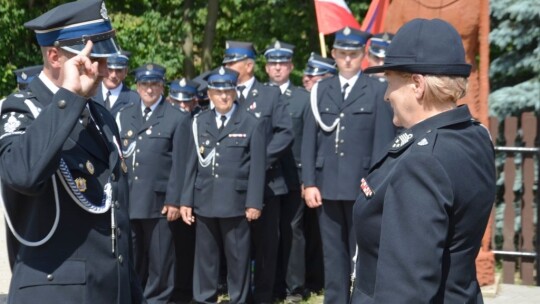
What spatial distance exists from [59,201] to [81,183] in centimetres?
10

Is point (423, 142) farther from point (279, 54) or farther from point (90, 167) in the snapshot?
point (279, 54)

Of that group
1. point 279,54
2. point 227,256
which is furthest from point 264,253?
point 279,54

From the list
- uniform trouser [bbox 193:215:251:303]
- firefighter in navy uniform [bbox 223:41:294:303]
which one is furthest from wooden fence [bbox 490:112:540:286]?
uniform trouser [bbox 193:215:251:303]

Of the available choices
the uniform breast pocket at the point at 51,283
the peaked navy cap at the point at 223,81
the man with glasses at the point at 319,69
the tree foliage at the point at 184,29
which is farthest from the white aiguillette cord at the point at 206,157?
the tree foliage at the point at 184,29

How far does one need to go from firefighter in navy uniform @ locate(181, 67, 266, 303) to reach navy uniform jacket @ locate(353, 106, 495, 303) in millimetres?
4939

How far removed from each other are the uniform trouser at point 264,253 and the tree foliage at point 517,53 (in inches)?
113

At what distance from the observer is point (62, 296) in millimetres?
3447

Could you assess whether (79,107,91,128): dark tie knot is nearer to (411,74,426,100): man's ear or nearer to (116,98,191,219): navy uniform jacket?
(411,74,426,100): man's ear

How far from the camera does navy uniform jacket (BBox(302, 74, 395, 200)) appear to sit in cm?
779

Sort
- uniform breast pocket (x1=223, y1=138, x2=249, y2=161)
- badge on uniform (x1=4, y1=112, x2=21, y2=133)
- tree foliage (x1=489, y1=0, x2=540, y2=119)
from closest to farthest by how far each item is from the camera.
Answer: badge on uniform (x1=4, y1=112, x2=21, y2=133) → uniform breast pocket (x1=223, y1=138, x2=249, y2=161) → tree foliage (x1=489, y1=0, x2=540, y2=119)

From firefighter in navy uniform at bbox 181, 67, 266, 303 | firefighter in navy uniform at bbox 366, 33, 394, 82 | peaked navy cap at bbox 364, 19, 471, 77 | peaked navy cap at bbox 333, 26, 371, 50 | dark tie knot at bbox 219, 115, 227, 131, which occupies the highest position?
peaked navy cap at bbox 364, 19, 471, 77

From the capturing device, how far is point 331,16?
11.3 metres

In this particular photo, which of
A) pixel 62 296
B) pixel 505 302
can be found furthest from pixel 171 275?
pixel 62 296

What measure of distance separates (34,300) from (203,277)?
4.85 metres
